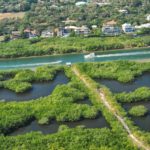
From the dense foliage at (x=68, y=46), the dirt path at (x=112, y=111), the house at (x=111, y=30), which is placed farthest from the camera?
the house at (x=111, y=30)

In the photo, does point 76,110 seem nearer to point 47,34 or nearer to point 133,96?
point 133,96

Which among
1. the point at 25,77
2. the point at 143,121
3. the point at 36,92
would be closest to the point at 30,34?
the point at 25,77

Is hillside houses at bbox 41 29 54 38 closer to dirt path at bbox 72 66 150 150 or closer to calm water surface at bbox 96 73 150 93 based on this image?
dirt path at bbox 72 66 150 150

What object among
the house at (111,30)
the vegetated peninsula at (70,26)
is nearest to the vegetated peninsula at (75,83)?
the house at (111,30)

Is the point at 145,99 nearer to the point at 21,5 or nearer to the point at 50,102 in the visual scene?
the point at 50,102

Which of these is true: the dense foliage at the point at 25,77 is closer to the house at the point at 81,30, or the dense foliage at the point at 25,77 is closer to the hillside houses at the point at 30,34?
the house at the point at 81,30

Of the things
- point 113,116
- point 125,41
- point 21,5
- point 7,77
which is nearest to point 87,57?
point 125,41

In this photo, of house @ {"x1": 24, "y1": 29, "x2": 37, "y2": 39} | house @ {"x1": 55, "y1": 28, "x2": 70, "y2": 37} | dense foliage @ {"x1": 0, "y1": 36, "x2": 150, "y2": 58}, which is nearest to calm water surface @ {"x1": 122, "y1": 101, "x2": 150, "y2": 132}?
dense foliage @ {"x1": 0, "y1": 36, "x2": 150, "y2": 58}
